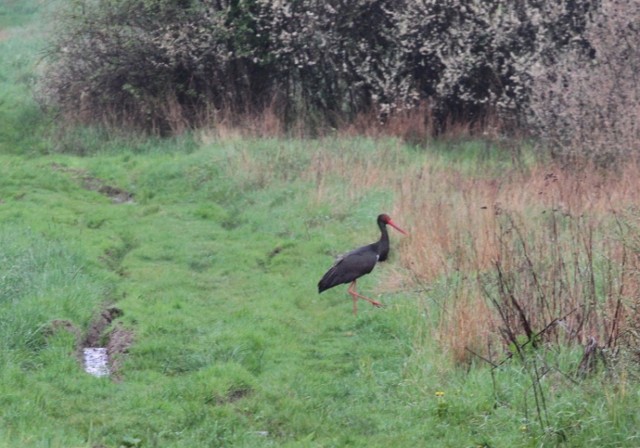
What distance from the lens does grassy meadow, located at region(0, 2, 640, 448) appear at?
8.23 meters

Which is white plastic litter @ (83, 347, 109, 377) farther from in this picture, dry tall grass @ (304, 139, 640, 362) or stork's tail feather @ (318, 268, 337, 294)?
dry tall grass @ (304, 139, 640, 362)

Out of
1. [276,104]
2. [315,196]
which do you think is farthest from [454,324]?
[276,104]

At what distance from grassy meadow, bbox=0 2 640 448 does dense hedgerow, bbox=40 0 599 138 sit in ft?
14.3

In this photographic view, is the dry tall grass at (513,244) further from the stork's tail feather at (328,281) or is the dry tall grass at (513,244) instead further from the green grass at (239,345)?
the stork's tail feather at (328,281)

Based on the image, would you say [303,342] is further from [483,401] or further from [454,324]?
[483,401]

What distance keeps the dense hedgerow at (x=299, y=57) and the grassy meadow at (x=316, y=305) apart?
4.35 metres

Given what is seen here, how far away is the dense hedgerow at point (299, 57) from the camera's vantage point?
71.6 feet

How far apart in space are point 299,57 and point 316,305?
12.1 m

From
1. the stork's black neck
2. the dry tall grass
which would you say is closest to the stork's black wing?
the stork's black neck

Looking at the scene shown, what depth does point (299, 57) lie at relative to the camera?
23.3 metres

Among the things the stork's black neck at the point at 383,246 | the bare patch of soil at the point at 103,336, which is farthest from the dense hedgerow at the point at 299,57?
the bare patch of soil at the point at 103,336

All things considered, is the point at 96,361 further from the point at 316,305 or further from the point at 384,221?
the point at 384,221

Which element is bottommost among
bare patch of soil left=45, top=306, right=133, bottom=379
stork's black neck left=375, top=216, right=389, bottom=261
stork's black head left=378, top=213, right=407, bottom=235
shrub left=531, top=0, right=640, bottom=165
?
bare patch of soil left=45, top=306, right=133, bottom=379

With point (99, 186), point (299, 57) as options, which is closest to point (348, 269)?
point (99, 186)
